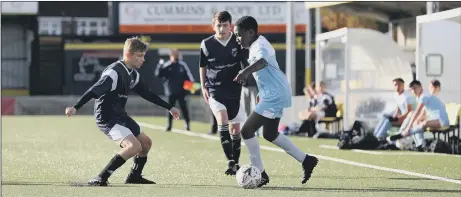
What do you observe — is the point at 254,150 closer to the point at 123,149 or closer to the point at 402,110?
the point at 123,149

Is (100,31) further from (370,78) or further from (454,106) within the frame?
(454,106)

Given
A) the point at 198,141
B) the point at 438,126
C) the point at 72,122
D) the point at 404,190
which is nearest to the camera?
the point at 404,190

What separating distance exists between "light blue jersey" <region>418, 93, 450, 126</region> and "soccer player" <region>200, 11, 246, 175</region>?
5.49 metres

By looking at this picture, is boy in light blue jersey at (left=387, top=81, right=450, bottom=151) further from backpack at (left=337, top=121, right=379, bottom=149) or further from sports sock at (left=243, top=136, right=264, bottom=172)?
sports sock at (left=243, top=136, right=264, bottom=172)

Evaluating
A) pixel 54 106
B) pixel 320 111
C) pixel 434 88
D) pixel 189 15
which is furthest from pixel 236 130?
pixel 189 15

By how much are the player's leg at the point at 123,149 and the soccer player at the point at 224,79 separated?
184 centimetres

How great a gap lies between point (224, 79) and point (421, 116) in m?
6.06

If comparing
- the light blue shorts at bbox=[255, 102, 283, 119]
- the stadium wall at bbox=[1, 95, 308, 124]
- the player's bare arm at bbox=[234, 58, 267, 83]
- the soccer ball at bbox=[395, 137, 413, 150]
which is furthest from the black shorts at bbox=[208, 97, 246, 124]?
the stadium wall at bbox=[1, 95, 308, 124]

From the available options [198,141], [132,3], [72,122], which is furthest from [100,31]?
[198,141]

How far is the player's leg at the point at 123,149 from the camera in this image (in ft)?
41.1

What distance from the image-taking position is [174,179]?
13.5 meters

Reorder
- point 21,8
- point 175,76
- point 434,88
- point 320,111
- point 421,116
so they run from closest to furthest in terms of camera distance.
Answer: point 421,116 < point 434,88 < point 320,111 < point 175,76 < point 21,8

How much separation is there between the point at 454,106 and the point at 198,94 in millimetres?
23410

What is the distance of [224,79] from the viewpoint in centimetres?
1420
